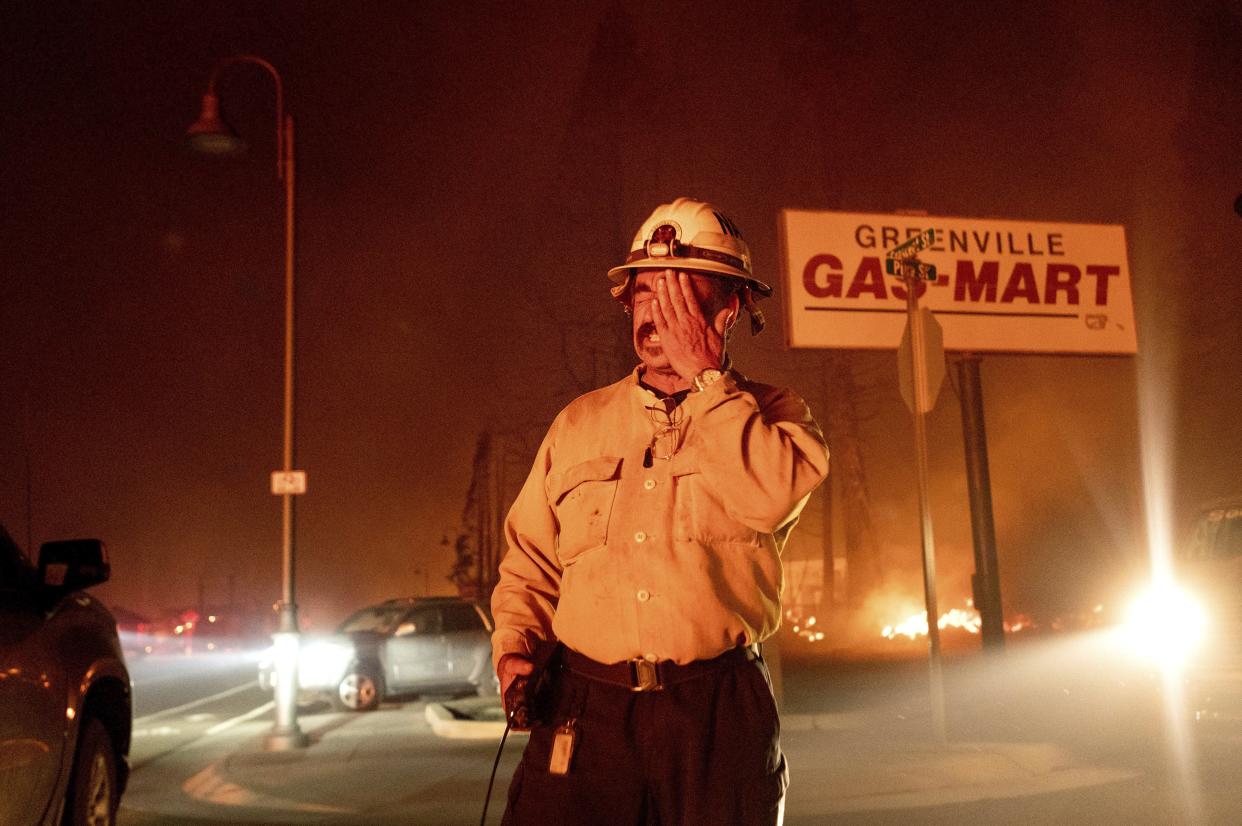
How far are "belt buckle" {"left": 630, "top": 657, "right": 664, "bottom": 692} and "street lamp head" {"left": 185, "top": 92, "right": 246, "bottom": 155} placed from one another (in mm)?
11447

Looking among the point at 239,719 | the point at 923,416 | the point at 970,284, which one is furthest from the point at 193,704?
the point at 923,416

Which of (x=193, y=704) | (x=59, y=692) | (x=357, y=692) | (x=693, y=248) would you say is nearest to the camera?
(x=693, y=248)

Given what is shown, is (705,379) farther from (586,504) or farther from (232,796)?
(232,796)

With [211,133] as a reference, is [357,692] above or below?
below

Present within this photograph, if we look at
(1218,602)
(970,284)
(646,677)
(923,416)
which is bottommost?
(1218,602)

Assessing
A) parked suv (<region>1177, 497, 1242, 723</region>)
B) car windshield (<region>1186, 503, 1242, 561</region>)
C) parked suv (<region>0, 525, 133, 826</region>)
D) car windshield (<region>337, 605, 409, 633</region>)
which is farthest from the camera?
car windshield (<region>337, 605, 409, 633</region>)

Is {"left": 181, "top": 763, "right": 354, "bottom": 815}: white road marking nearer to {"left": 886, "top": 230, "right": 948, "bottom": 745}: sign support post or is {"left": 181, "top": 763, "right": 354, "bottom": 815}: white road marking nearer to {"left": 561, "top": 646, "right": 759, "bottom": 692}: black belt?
{"left": 886, "top": 230, "right": 948, "bottom": 745}: sign support post

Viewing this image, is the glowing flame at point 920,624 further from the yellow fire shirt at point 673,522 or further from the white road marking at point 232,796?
the yellow fire shirt at point 673,522

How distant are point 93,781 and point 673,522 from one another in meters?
3.55

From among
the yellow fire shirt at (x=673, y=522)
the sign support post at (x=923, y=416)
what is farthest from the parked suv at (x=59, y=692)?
the sign support post at (x=923, y=416)

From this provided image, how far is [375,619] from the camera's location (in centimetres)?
1773

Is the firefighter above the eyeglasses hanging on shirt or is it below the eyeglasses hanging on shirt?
below

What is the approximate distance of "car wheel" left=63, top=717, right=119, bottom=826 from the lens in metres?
4.82

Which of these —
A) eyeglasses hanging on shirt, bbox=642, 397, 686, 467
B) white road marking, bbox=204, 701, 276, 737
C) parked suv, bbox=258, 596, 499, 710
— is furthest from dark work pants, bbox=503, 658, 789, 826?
parked suv, bbox=258, 596, 499, 710
